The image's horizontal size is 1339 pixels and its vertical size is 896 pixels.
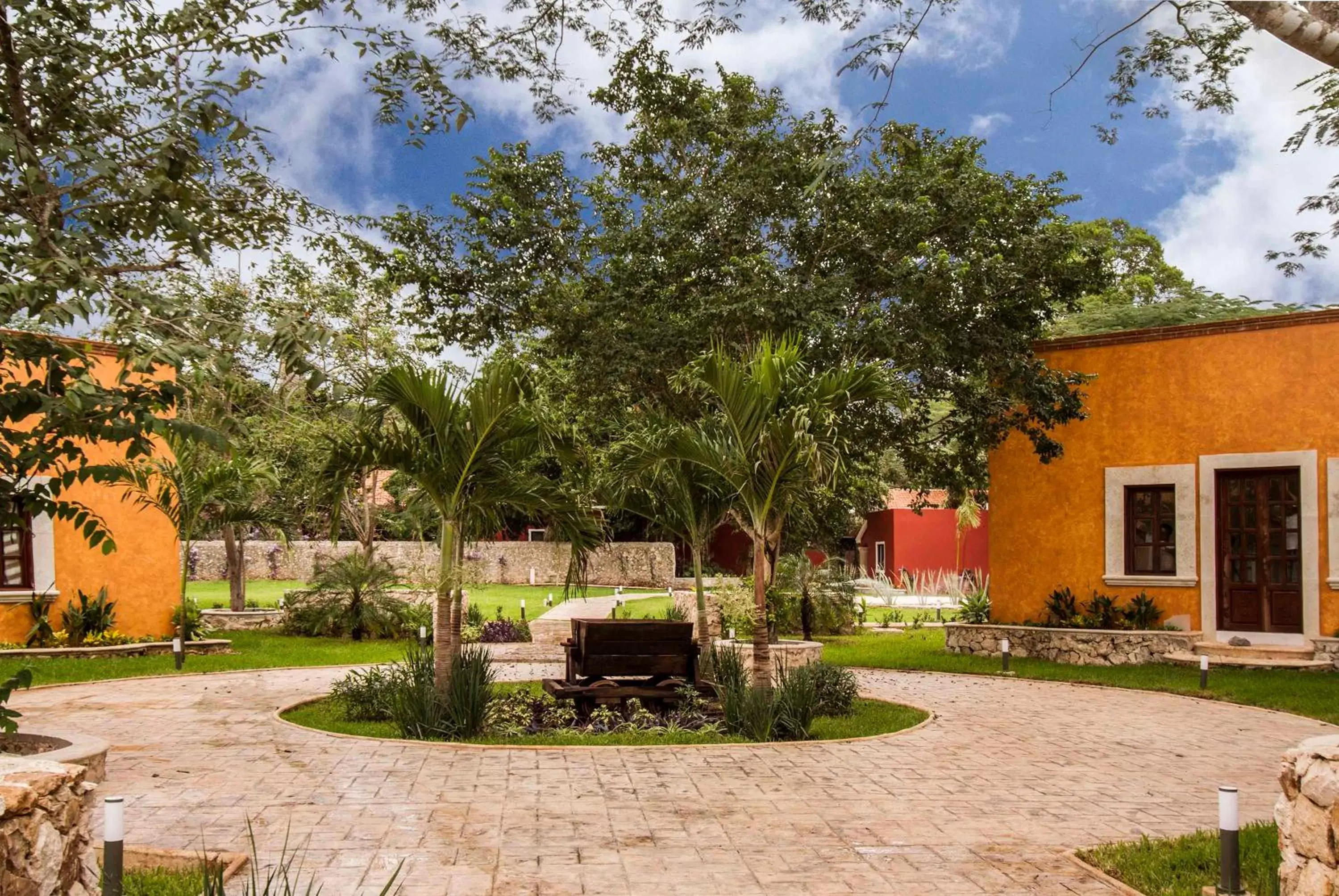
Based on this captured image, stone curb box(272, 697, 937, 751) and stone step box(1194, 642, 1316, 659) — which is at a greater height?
stone step box(1194, 642, 1316, 659)

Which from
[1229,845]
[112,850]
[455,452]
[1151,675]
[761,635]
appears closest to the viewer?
[112,850]

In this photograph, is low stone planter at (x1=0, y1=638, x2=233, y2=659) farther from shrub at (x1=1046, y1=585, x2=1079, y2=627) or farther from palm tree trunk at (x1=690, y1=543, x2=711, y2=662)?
shrub at (x1=1046, y1=585, x2=1079, y2=627)

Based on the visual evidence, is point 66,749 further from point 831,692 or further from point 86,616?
point 86,616

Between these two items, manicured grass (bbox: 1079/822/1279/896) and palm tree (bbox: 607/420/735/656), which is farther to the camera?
palm tree (bbox: 607/420/735/656)

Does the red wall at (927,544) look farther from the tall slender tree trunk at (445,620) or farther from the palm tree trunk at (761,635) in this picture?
the tall slender tree trunk at (445,620)

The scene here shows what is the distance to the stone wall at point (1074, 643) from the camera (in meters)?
15.5

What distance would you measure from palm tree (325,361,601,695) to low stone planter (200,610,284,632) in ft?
42.5

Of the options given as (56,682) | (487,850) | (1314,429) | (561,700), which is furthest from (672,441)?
(1314,429)

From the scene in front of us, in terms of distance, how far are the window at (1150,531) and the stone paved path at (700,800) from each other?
5.08 meters

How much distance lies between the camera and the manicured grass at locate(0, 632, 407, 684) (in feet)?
45.6

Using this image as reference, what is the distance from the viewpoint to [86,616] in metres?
16.0

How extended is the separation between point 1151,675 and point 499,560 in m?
26.5

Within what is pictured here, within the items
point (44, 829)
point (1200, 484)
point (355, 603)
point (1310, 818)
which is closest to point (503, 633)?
point (355, 603)

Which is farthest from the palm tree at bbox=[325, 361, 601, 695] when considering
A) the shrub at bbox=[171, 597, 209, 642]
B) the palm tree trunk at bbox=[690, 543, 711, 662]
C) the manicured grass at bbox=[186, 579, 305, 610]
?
the manicured grass at bbox=[186, 579, 305, 610]
